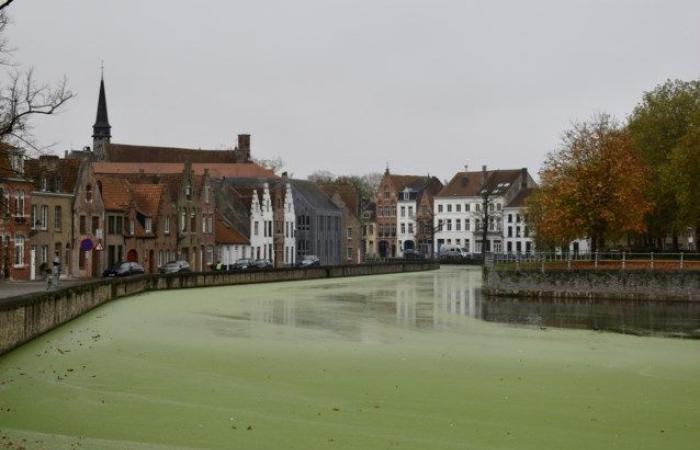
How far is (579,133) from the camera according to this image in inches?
2365

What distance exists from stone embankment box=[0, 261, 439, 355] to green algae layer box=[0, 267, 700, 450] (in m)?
0.56

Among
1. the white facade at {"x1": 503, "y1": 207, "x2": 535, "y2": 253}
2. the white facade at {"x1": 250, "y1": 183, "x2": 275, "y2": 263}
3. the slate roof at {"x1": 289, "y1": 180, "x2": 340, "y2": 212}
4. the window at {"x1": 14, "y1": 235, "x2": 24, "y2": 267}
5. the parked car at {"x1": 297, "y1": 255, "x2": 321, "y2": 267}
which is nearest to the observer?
the window at {"x1": 14, "y1": 235, "x2": 24, "y2": 267}

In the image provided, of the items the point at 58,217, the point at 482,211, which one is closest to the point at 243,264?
the point at 58,217

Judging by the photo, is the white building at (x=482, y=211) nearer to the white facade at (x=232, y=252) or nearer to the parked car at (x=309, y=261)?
the parked car at (x=309, y=261)

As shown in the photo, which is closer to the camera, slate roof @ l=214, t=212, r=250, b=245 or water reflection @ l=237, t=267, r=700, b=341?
water reflection @ l=237, t=267, r=700, b=341

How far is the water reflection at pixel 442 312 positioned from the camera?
36188mm

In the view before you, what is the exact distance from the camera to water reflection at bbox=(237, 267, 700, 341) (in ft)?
119

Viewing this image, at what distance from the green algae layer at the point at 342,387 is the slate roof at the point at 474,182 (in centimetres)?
9290

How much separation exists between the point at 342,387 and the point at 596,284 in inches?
1350

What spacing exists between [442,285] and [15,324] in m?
44.2

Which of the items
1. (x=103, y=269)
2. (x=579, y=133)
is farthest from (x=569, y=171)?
(x=103, y=269)

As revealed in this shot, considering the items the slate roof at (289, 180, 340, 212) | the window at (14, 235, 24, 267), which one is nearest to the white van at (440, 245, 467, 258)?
the slate roof at (289, 180, 340, 212)

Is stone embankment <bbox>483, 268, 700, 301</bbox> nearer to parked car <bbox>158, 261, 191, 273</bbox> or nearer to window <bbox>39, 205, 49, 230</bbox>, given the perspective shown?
parked car <bbox>158, 261, 191, 273</bbox>

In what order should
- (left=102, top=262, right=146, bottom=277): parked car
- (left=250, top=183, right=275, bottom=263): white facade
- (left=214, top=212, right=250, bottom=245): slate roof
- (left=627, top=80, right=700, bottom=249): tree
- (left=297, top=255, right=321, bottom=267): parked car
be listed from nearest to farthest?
(left=102, top=262, right=146, bottom=277): parked car, (left=627, top=80, right=700, bottom=249): tree, (left=214, top=212, right=250, bottom=245): slate roof, (left=250, top=183, right=275, bottom=263): white facade, (left=297, top=255, right=321, bottom=267): parked car
